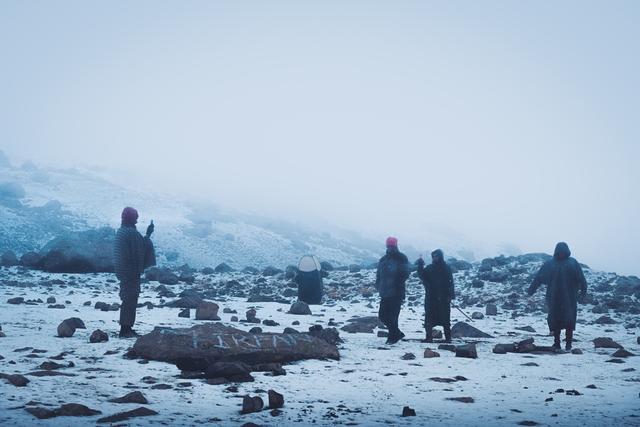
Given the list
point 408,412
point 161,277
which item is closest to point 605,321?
point 408,412

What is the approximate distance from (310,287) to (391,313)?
648cm

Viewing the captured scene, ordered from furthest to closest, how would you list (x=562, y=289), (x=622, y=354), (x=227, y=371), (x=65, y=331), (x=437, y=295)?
(x=437, y=295) → (x=562, y=289) → (x=622, y=354) → (x=65, y=331) → (x=227, y=371)

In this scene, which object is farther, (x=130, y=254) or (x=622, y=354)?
(x=130, y=254)

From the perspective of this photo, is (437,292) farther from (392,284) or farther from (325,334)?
(325,334)

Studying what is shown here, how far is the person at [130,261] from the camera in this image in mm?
7688

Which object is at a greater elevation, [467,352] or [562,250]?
[562,250]

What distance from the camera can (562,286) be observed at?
867 centimetres

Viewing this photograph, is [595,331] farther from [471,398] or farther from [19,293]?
[19,293]

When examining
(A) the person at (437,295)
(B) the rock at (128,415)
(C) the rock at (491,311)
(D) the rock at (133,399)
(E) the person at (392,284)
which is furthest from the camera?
(C) the rock at (491,311)

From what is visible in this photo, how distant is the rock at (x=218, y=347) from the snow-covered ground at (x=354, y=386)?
0.19 meters

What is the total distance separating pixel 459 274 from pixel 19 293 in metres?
14.2

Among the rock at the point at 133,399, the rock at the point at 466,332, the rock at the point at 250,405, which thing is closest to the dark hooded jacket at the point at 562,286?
the rock at the point at 466,332

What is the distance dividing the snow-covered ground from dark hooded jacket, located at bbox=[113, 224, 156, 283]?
0.93m

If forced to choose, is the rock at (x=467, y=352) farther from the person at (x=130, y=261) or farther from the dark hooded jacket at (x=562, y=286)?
the person at (x=130, y=261)
